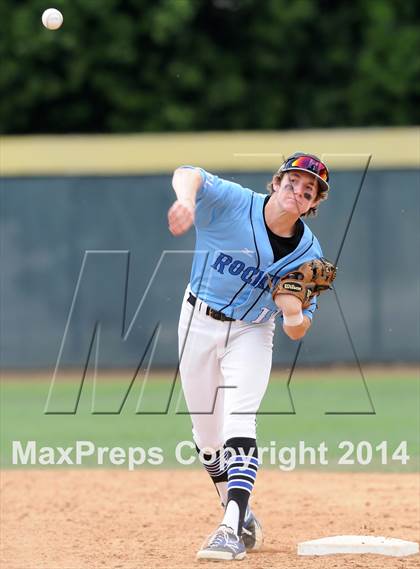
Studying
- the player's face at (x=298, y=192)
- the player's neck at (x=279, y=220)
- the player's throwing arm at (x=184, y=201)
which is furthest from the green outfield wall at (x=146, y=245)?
the player's throwing arm at (x=184, y=201)

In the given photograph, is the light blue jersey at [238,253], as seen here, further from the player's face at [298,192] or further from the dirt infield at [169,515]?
the dirt infield at [169,515]

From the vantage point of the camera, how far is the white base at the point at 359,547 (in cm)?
480

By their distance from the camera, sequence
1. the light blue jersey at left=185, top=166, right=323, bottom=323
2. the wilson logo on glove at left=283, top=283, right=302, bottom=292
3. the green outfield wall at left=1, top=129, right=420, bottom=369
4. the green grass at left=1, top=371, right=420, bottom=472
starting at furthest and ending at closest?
the green outfield wall at left=1, top=129, right=420, bottom=369 → the green grass at left=1, top=371, right=420, bottom=472 → the light blue jersey at left=185, top=166, right=323, bottom=323 → the wilson logo on glove at left=283, top=283, right=302, bottom=292

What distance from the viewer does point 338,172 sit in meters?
11.4

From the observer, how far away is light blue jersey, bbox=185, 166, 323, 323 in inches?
185

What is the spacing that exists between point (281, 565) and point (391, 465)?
3.01 meters

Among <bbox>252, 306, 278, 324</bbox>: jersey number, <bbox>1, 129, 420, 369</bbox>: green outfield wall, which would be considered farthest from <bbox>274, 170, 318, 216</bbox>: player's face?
<bbox>1, 129, 420, 369</bbox>: green outfield wall

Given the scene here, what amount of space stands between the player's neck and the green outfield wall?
20.8ft

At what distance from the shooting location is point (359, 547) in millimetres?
4855

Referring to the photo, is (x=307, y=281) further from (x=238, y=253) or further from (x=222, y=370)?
(x=222, y=370)

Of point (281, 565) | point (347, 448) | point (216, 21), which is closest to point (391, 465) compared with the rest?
point (347, 448)

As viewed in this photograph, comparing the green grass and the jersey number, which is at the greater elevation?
the green grass

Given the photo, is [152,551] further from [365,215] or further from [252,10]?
[252,10]

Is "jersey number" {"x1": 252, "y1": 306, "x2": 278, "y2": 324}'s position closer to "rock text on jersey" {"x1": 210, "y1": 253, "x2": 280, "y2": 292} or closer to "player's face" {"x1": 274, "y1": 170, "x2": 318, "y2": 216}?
"rock text on jersey" {"x1": 210, "y1": 253, "x2": 280, "y2": 292}
